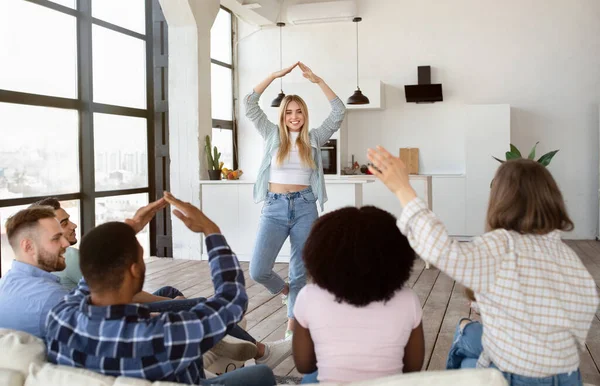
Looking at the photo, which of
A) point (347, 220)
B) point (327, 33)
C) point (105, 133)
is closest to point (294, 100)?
point (347, 220)

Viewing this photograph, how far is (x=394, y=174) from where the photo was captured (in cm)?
152

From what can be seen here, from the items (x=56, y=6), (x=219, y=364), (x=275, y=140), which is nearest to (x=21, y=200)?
(x=56, y=6)

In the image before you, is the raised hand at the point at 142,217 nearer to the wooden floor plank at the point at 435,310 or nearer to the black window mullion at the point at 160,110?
the wooden floor plank at the point at 435,310

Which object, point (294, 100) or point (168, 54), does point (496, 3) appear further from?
point (294, 100)

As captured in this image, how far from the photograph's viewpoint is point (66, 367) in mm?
1446

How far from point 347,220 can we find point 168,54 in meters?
5.39

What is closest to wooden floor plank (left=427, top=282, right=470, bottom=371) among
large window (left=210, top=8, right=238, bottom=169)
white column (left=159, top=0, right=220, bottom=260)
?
white column (left=159, top=0, right=220, bottom=260)

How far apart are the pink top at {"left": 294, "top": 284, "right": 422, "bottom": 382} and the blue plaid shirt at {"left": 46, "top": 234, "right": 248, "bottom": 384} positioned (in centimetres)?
23

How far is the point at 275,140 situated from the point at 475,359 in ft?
6.65

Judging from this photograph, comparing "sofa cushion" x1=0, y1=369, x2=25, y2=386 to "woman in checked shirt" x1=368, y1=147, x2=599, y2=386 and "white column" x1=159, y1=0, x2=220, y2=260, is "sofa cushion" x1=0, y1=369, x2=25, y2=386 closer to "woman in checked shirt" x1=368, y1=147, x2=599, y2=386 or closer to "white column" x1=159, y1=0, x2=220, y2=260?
"woman in checked shirt" x1=368, y1=147, x2=599, y2=386

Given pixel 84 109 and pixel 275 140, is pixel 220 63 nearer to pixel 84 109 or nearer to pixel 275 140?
pixel 84 109

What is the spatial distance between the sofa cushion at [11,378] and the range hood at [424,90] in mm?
6807

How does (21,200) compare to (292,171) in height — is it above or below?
below

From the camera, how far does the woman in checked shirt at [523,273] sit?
4.90 ft
